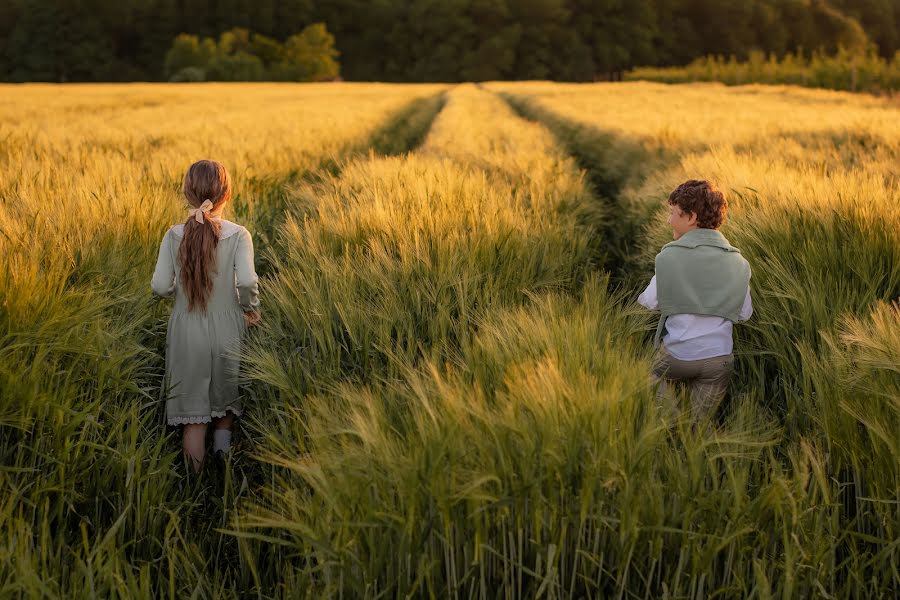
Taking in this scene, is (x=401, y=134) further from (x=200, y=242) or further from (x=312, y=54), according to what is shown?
(x=312, y=54)

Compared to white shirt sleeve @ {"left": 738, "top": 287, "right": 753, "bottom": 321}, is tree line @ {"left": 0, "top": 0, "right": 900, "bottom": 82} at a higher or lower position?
higher

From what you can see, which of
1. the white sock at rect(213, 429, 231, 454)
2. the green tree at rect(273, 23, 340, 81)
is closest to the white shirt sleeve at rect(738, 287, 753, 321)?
the white sock at rect(213, 429, 231, 454)

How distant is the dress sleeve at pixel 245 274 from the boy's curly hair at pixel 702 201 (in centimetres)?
156

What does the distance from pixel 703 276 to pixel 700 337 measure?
0.21 m

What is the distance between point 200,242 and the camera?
262 cm

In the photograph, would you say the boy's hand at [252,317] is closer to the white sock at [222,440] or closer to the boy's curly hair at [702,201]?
the white sock at [222,440]

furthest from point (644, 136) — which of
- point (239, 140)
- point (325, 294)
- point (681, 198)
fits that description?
point (325, 294)

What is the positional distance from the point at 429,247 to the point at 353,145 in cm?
656

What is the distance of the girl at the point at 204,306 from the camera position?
2.57 metres

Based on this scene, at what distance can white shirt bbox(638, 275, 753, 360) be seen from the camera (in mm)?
2602

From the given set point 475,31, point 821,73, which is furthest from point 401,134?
point 475,31

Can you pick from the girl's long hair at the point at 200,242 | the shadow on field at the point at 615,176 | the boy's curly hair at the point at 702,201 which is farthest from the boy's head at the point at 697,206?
the girl's long hair at the point at 200,242

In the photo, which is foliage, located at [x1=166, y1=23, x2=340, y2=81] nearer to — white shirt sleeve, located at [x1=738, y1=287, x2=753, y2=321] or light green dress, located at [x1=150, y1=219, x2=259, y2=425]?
light green dress, located at [x1=150, y1=219, x2=259, y2=425]

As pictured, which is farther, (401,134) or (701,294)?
(401,134)
